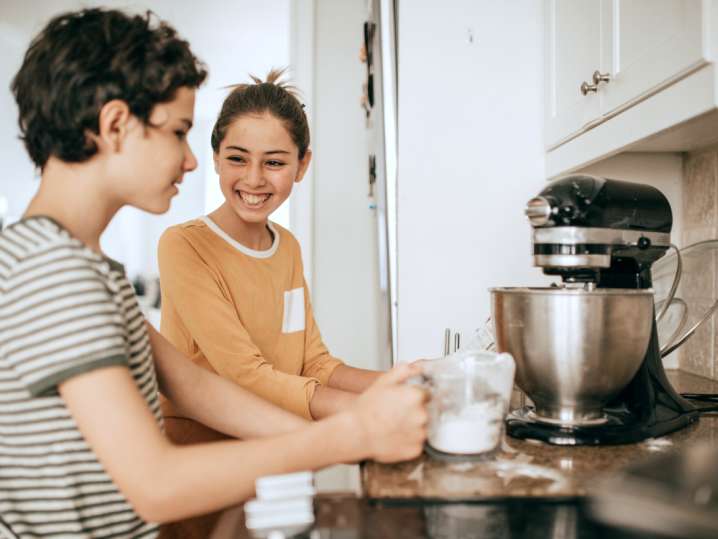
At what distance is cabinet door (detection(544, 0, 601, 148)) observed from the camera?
1.28 meters

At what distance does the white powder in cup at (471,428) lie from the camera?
79 centimetres

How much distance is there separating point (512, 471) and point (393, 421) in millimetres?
153

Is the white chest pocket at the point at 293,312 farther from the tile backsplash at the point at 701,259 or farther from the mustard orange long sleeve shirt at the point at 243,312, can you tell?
the tile backsplash at the point at 701,259

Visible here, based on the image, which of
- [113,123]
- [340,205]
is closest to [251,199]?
[113,123]

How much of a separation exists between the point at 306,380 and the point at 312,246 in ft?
4.70

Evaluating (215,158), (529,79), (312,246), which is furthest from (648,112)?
(312,246)

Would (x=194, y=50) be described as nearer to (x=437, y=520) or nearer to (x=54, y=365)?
(x=54, y=365)

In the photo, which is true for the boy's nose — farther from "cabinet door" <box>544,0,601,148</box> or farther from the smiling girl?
"cabinet door" <box>544,0,601,148</box>

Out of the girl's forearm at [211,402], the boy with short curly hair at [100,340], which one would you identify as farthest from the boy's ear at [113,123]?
the girl's forearm at [211,402]

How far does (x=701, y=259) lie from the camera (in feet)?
4.81

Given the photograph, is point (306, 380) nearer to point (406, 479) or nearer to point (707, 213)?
point (406, 479)

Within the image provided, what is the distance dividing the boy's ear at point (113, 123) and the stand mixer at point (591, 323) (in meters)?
0.53

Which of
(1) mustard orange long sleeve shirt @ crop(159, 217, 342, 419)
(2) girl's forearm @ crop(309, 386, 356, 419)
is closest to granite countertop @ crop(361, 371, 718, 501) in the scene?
(2) girl's forearm @ crop(309, 386, 356, 419)

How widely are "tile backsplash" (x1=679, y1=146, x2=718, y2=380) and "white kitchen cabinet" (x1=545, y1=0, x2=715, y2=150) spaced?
0.32m
